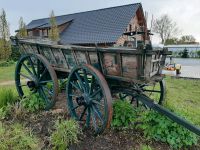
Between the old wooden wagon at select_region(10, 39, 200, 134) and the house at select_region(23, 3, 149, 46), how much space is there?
1362 cm

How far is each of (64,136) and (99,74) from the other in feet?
3.53

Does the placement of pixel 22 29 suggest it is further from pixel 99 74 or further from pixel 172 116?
pixel 172 116

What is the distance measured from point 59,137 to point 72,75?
113 cm

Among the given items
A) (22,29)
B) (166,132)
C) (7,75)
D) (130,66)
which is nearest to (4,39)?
(22,29)

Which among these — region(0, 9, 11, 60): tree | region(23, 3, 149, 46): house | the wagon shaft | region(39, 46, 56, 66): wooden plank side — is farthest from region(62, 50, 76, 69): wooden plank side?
region(0, 9, 11, 60): tree

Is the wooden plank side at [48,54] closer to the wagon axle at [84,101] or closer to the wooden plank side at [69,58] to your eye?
the wooden plank side at [69,58]

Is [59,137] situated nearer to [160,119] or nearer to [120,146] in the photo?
[120,146]

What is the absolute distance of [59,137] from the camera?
10.8 feet

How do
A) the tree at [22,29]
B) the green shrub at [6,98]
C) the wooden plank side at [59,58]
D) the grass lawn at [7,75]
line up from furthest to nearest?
the tree at [22,29] → the grass lawn at [7,75] → the green shrub at [6,98] → the wooden plank side at [59,58]

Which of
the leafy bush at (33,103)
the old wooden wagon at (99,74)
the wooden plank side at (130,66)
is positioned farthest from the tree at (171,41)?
the wooden plank side at (130,66)

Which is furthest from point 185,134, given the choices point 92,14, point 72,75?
point 92,14

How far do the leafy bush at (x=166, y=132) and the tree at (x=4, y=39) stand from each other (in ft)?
66.3

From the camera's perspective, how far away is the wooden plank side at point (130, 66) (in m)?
3.11

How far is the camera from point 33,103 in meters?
4.73
